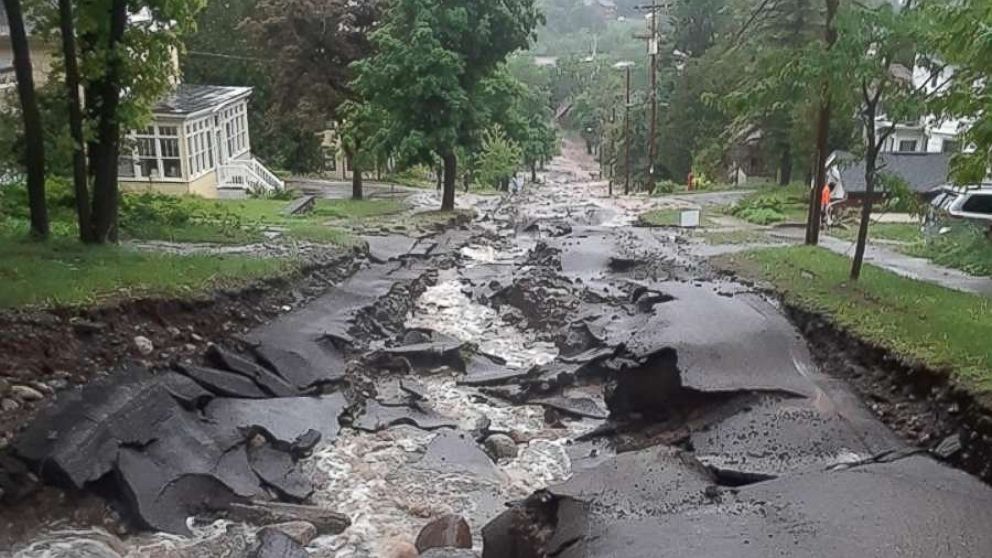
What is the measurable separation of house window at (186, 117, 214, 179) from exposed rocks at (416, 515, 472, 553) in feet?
89.2

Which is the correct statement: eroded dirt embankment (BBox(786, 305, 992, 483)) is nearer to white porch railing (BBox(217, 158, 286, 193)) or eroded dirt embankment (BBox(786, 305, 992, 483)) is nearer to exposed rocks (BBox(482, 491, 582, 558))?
exposed rocks (BBox(482, 491, 582, 558))

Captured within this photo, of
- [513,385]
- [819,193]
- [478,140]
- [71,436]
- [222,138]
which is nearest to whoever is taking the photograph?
[71,436]

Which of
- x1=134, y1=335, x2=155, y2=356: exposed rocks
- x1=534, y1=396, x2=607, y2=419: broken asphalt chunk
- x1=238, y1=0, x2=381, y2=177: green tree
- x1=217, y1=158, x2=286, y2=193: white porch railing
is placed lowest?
x1=534, y1=396, x2=607, y2=419: broken asphalt chunk

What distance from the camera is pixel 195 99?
111ft

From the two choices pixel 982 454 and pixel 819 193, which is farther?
pixel 819 193

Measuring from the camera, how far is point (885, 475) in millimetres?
6785

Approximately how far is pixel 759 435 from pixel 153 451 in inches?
248

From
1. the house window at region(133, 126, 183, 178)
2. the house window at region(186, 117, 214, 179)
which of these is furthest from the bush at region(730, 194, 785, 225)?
the house window at region(133, 126, 183, 178)

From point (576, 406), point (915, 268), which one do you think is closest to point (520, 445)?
point (576, 406)

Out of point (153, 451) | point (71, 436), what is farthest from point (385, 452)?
point (71, 436)

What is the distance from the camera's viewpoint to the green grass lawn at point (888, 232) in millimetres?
22247

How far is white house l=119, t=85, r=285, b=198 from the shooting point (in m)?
30.7

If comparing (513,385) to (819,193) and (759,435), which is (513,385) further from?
(819,193)

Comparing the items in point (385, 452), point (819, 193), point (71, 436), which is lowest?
point (385, 452)
